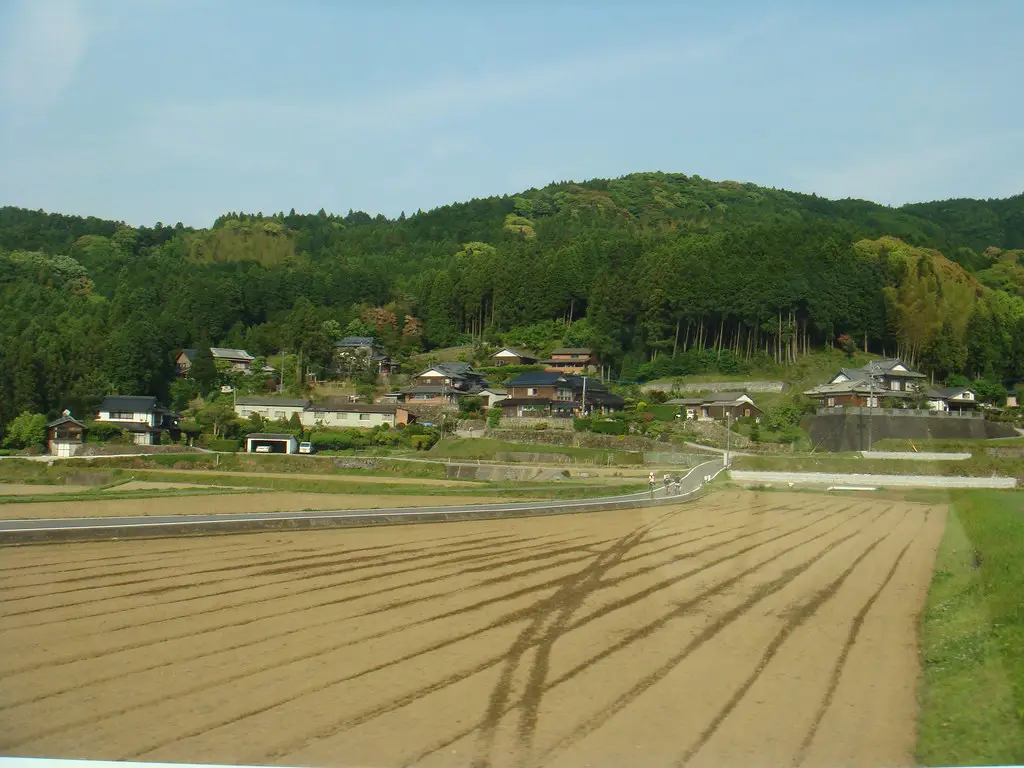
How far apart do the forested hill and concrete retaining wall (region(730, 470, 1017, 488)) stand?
10.6 metres

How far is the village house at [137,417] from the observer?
118ft

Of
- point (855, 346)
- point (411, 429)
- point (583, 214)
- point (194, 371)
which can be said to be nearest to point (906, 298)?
point (855, 346)

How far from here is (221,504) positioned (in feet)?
56.4

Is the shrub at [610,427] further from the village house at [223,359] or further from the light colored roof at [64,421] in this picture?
the village house at [223,359]

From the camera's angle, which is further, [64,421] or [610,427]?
[610,427]

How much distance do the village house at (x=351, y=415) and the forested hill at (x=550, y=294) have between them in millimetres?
8746

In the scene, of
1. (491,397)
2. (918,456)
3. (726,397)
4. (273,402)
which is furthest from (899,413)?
(273,402)

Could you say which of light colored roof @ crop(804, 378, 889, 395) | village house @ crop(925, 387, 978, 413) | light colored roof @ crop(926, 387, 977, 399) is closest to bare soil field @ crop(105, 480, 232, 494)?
light colored roof @ crop(804, 378, 889, 395)

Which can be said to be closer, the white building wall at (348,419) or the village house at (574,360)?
the white building wall at (348,419)

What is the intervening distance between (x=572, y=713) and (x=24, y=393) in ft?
118

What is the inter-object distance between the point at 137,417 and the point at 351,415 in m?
9.23

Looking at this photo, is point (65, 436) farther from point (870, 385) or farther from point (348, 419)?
point (870, 385)

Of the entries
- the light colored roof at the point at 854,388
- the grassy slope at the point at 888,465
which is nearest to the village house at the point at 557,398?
the light colored roof at the point at 854,388

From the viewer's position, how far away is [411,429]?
3747 cm
